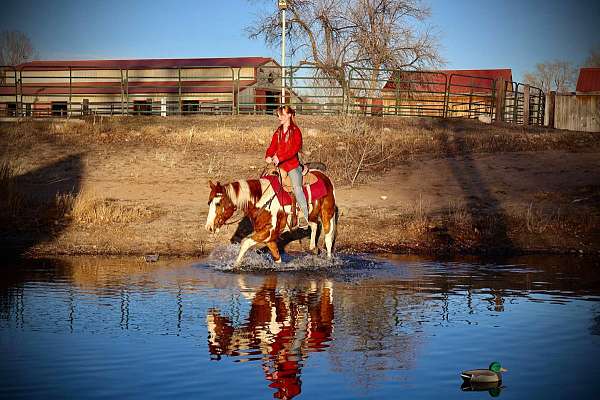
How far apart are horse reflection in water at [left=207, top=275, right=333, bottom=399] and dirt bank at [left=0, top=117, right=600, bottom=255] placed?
530cm

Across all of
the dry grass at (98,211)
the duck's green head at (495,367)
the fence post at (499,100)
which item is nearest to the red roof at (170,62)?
the fence post at (499,100)

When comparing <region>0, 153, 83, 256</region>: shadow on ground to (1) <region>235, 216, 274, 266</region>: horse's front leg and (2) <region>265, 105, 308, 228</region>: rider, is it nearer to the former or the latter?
(1) <region>235, 216, 274, 266</region>: horse's front leg

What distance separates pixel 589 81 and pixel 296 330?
188 ft

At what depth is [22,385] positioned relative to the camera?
7141 millimetres

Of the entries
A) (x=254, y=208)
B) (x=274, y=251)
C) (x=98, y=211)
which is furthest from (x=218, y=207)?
(x=98, y=211)

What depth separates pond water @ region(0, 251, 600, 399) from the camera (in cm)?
727

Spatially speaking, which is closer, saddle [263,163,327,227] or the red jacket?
the red jacket

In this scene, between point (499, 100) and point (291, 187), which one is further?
point (499, 100)

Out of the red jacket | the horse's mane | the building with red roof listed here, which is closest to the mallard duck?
the horse's mane

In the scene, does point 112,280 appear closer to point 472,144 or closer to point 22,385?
point 22,385

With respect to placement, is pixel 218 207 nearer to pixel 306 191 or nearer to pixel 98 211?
pixel 306 191

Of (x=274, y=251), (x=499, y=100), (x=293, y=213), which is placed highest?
(x=499, y=100)

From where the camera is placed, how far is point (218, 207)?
12.9 m

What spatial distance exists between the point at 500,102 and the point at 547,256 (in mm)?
19779
